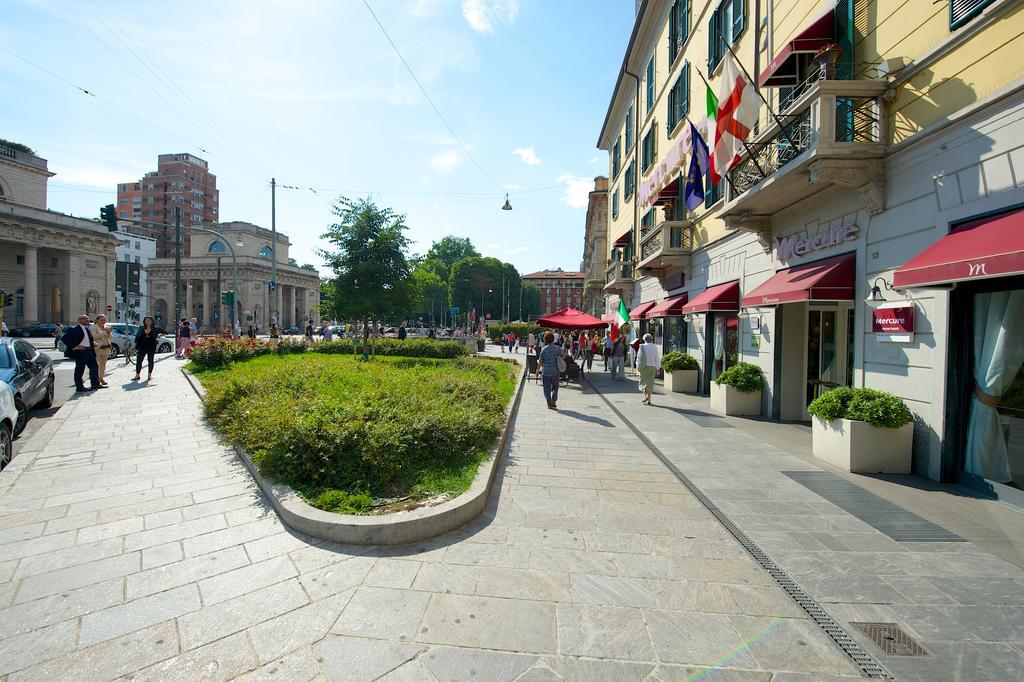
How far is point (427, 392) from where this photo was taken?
361 inches

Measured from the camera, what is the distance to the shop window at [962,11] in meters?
5.78

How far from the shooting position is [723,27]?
43.0 feet

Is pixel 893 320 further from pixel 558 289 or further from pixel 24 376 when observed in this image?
pixel 558 289

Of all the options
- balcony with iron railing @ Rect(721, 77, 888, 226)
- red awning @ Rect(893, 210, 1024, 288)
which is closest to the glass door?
balcony with iron railing @ Rect(721, 77, 888, 226)

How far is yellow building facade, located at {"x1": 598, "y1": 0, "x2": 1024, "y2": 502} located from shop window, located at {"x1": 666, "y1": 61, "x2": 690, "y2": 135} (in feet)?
5.48

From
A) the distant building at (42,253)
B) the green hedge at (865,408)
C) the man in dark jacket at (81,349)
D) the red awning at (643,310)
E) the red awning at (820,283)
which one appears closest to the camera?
the green hedge at (865,408)

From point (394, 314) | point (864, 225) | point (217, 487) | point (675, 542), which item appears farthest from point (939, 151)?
point (394, 314)

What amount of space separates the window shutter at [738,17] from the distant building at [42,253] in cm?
5466

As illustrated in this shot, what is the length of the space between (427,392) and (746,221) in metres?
7.84

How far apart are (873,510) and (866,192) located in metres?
4.80

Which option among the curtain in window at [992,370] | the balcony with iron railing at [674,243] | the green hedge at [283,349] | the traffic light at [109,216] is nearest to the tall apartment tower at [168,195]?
the traffic light at [109,216]

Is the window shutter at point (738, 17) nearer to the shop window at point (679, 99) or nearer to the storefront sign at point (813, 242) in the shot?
the shop window at point (679, 99)

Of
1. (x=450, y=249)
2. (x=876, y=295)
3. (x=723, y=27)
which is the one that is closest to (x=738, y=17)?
(x=723, y=27)

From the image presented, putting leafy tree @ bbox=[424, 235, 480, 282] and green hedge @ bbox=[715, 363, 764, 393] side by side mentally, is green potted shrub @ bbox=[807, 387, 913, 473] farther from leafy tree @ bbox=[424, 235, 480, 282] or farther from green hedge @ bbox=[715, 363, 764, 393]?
leafy tree @ bbox=[424, 235, 480, 282]
